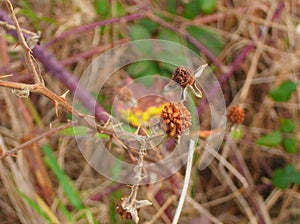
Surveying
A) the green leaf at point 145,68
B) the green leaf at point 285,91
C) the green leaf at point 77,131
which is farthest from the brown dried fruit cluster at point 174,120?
the green leaf at point 285,91

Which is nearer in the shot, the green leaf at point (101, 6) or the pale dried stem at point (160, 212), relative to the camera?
the pale dried stem at point (160, 212)

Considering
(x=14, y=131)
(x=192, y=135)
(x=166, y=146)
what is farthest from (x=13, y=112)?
(x=192, y=135)

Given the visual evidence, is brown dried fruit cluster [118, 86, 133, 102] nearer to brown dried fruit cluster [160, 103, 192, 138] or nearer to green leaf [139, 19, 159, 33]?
green leaf [139, 19, 159, 33]

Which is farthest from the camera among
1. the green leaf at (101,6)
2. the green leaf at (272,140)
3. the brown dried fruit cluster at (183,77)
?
the green leaf at (101,6)

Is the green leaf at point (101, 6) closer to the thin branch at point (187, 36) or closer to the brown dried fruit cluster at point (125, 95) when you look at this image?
the thin branch at point (187, 36)

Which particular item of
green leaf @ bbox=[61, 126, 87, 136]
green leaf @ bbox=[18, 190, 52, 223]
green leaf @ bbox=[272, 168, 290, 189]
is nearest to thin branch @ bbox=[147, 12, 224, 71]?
green leaf @ bbox=[272, 168, 290, 189]

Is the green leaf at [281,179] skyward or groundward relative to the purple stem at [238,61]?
groundward
